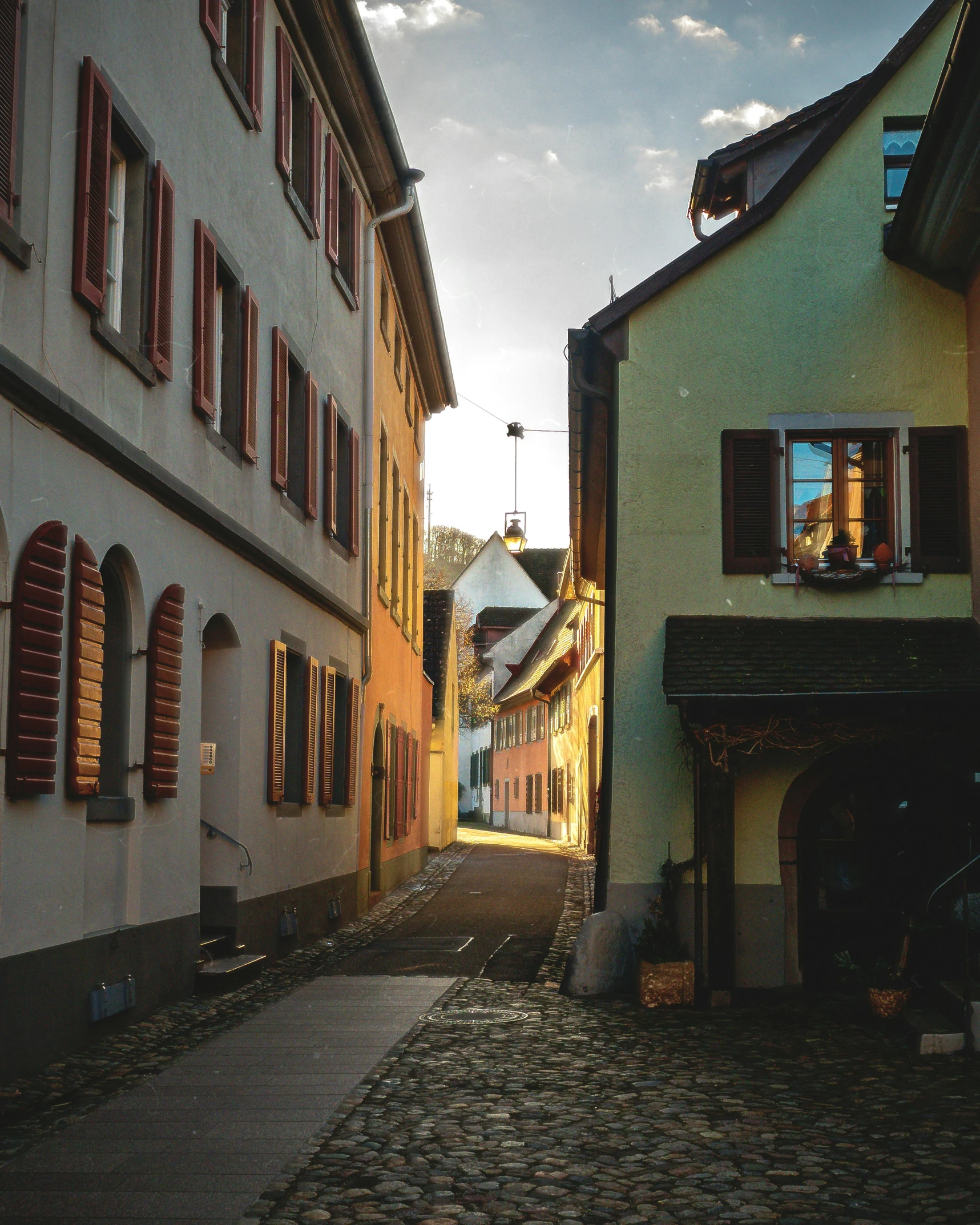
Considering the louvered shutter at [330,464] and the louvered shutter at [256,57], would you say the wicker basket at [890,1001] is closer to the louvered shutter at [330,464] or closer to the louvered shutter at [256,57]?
the louvered shutter at [330,464]

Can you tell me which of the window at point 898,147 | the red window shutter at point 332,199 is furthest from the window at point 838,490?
the red window shutter at point 332,199

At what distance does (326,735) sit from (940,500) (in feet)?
23.3

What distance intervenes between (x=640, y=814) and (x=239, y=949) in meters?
3.50

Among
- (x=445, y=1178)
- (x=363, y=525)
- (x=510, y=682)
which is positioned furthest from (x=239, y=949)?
(x=510, y=682)

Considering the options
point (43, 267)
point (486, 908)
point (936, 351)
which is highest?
point (936, 351)

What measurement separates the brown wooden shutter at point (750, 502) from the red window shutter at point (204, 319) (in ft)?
14.3

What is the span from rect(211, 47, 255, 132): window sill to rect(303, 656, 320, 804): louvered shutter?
5310mm

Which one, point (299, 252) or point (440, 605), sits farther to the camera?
point (440, 605)

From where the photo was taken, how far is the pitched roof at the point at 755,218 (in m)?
12.5

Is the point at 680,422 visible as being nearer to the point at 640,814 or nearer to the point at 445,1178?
the point at 640,814

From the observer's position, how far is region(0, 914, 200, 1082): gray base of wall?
7.39 meters

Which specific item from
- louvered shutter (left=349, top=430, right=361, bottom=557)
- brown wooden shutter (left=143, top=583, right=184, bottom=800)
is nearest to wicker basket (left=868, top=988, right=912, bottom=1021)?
brown wooden shutter (left=143, top=583, right=184, bottom=800)

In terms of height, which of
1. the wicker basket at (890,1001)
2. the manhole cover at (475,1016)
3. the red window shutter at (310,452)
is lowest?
the manhole cover at (475,1016)

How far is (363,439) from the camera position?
1831 centimetres
